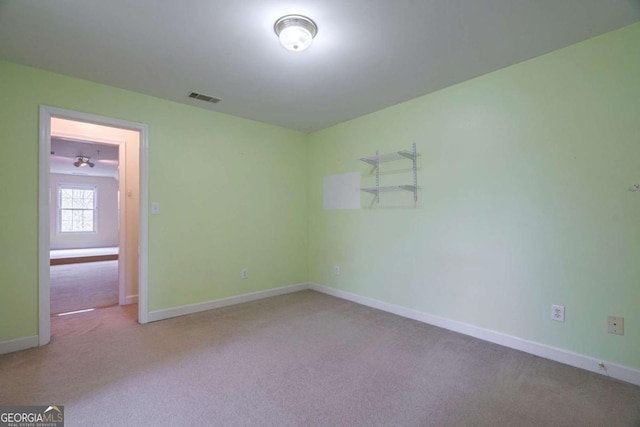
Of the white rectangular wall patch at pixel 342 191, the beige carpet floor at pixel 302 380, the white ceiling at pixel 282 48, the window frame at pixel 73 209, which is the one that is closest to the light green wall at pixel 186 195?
the white ceiling at pixel 282 48

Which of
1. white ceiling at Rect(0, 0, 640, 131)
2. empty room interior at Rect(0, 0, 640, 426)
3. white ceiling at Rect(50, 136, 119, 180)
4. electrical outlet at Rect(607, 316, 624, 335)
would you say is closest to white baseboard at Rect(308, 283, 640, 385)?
empty room interior at Rect(0, 0, 640, 426)

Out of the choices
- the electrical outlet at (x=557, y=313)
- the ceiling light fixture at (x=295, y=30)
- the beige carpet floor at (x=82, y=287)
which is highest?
the ceiling light fixture at (x=295, y=30)

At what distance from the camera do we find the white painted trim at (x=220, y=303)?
3.15m

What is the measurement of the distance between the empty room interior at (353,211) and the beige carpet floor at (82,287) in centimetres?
19

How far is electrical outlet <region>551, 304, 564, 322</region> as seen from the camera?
7.25 feet

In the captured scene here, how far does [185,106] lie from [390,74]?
7.48 feet

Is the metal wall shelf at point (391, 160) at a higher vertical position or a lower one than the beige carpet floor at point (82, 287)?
higher

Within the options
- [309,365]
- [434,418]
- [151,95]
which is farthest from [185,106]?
[434,418]

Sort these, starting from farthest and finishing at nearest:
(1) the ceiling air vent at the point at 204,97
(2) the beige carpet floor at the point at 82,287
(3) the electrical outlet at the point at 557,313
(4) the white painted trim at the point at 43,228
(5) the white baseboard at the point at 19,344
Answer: (2) the beige carpet floor at the point at 82,287
(1) the ceiling air vent at the point at 204,97
(4) the white painted trim at the point at 43,228
(5) the white baseboard at the point at 19,344
(3) the electrical outlet at the point at 557,313

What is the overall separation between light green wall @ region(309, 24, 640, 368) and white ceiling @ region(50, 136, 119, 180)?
4654mm

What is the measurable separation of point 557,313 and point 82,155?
28.7 ft

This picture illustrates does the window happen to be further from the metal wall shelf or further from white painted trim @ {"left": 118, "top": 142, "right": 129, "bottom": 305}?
the metal wall shelf

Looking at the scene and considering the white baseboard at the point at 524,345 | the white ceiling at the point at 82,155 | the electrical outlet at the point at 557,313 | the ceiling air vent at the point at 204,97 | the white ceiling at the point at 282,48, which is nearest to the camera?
the white ceiling at the point at 282,48

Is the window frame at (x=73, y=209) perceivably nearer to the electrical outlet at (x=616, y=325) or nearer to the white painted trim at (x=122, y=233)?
the white painted trim at (x=122, y=233)
